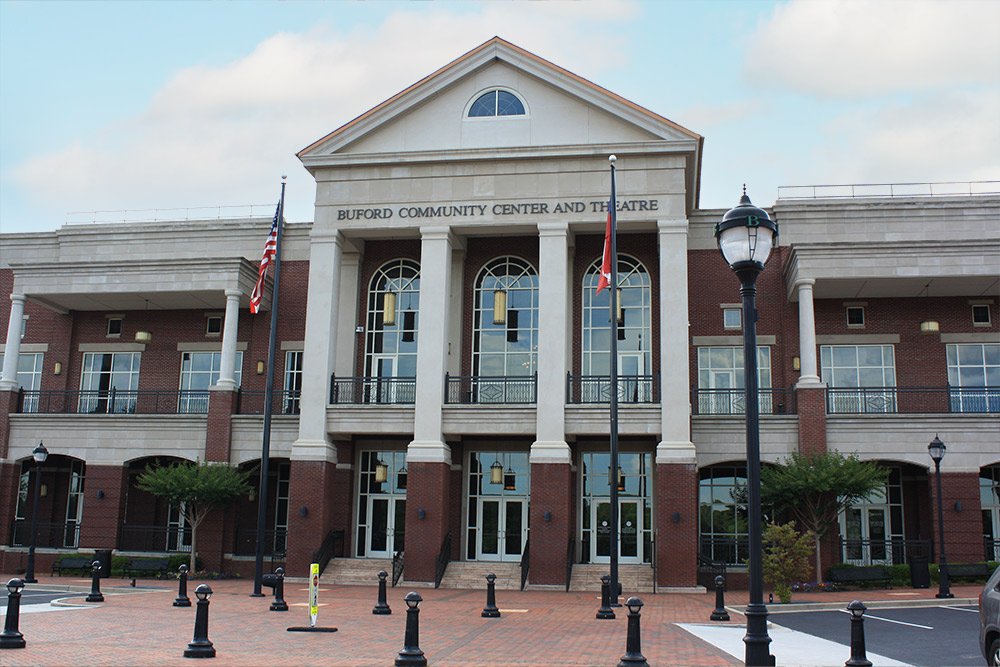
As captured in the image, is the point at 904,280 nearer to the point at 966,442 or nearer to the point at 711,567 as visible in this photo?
the point at 966,442

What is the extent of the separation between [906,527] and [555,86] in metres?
19.2

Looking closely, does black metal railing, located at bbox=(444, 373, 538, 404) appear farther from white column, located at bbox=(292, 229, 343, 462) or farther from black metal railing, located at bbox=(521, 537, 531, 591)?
black metal railing, located at bbox=(521, 537, 531, 591)

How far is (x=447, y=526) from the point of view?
29.3 metres

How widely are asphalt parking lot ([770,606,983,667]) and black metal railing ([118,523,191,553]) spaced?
2225 cm

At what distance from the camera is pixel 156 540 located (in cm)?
3369

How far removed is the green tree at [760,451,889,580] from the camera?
26.5m

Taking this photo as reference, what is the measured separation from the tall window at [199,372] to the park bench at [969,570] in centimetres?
2484

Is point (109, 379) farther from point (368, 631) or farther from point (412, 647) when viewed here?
point (412, 647)

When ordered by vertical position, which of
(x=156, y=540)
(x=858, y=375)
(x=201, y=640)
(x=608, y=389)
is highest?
(x=858, y=375)

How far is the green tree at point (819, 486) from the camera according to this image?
26.5m

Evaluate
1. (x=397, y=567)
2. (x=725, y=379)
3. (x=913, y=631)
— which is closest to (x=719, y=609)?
(x=913, y=631)

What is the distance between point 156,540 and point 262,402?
21.3ft

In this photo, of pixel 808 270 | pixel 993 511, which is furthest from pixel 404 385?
pixel 993 511

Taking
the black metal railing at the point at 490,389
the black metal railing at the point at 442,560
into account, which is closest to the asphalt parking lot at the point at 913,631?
the black metal railing at the point at 442,560
